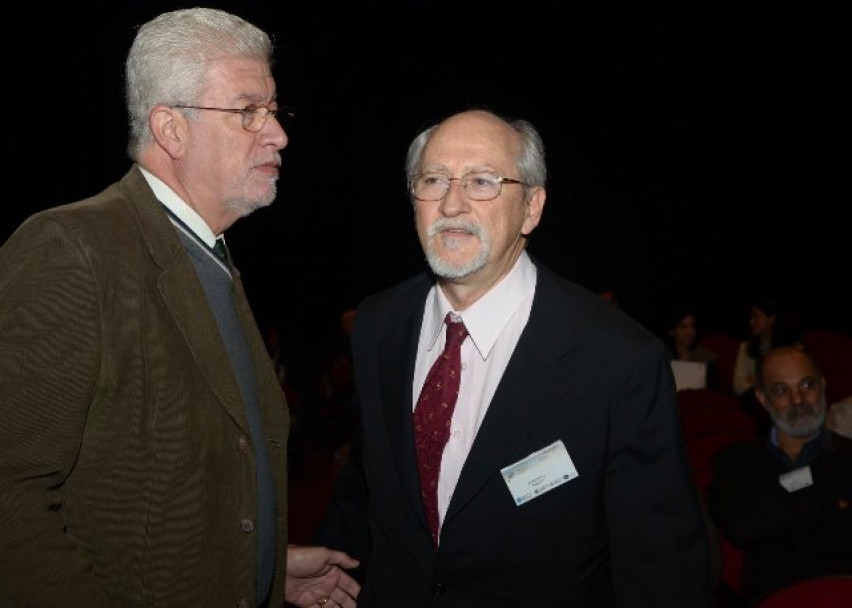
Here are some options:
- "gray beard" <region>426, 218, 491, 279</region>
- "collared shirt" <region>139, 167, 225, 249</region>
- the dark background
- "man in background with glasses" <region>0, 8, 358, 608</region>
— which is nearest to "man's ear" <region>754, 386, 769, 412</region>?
"gray beard" <region>426, 218, 491, 279</region>

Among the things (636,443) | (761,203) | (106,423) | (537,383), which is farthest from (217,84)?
(761,203)

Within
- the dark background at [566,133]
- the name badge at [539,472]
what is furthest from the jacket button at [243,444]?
the dark background at [566,133]

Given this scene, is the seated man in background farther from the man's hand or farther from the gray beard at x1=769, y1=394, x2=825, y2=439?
the man's hand

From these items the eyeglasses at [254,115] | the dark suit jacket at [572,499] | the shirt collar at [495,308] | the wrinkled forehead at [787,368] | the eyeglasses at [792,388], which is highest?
the eyeglasses at [254,115]

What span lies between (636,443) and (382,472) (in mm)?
672

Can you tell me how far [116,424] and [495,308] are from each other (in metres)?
0.95

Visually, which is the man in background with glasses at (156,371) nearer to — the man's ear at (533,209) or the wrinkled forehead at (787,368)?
the man's ear at (533,209)

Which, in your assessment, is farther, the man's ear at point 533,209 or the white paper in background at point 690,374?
the white paper in background at point 690,374

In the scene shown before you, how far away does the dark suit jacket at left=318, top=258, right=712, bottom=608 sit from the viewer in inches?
62.1

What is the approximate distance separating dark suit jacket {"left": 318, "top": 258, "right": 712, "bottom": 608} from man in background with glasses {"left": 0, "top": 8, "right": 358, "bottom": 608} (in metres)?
0.42

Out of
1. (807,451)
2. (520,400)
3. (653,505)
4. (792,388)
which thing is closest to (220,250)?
(520,400)

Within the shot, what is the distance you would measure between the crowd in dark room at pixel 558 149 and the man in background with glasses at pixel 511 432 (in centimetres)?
448

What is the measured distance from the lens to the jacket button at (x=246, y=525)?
1530mm

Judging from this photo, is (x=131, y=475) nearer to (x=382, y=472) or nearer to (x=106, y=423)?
(x=106, y=423)
